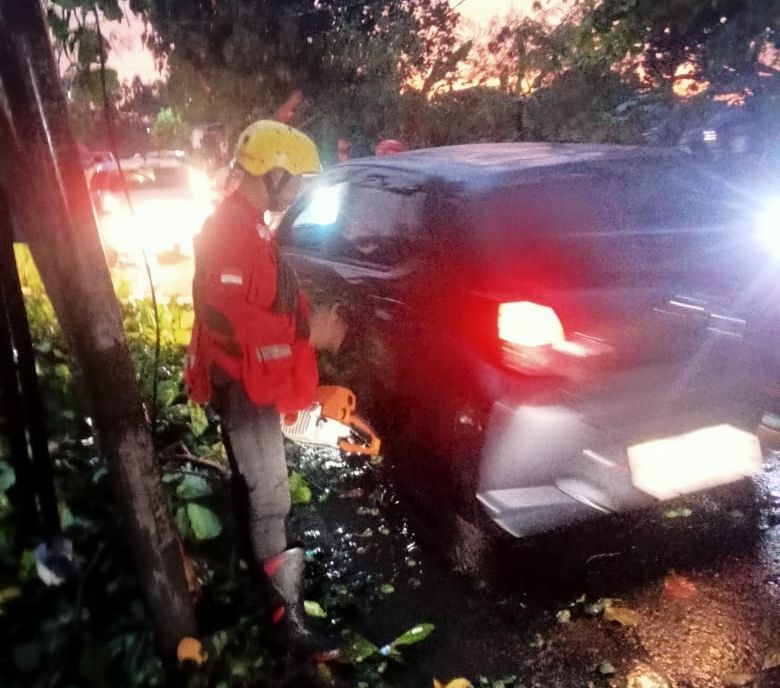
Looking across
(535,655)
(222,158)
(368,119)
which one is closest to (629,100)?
(368,119)

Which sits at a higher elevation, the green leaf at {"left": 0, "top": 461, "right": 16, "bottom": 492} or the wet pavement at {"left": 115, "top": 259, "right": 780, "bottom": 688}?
the green leaf at {"left": 0, "top": 461, "right": 16, "bottom": 492}

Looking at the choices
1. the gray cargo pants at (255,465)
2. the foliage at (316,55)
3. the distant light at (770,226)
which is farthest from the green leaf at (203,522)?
the foliage at (316,55)

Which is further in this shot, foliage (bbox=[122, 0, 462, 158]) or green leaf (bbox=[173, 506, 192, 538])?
foliage (bbox=[122, 0, 462, 158])

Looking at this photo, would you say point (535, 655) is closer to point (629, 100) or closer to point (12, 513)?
point (12, 513)

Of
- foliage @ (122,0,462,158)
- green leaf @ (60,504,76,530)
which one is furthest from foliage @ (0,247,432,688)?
foliage @ (122,0,462,158)

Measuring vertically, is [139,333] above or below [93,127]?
below

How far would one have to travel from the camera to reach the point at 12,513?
8.43ft

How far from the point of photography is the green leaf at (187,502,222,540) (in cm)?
278

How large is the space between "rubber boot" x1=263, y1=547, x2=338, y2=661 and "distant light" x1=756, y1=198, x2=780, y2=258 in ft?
7.48

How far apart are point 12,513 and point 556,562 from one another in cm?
215

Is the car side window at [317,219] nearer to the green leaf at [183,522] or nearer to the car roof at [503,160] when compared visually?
the car roof at [503,160]

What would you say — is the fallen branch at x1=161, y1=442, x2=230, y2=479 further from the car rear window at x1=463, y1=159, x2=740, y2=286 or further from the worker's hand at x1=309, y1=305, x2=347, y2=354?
the car rear window at x1=463, y1=159, x2=740, y2=286

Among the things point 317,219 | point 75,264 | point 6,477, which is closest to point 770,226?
point 317,219

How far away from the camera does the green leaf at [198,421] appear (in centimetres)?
383
